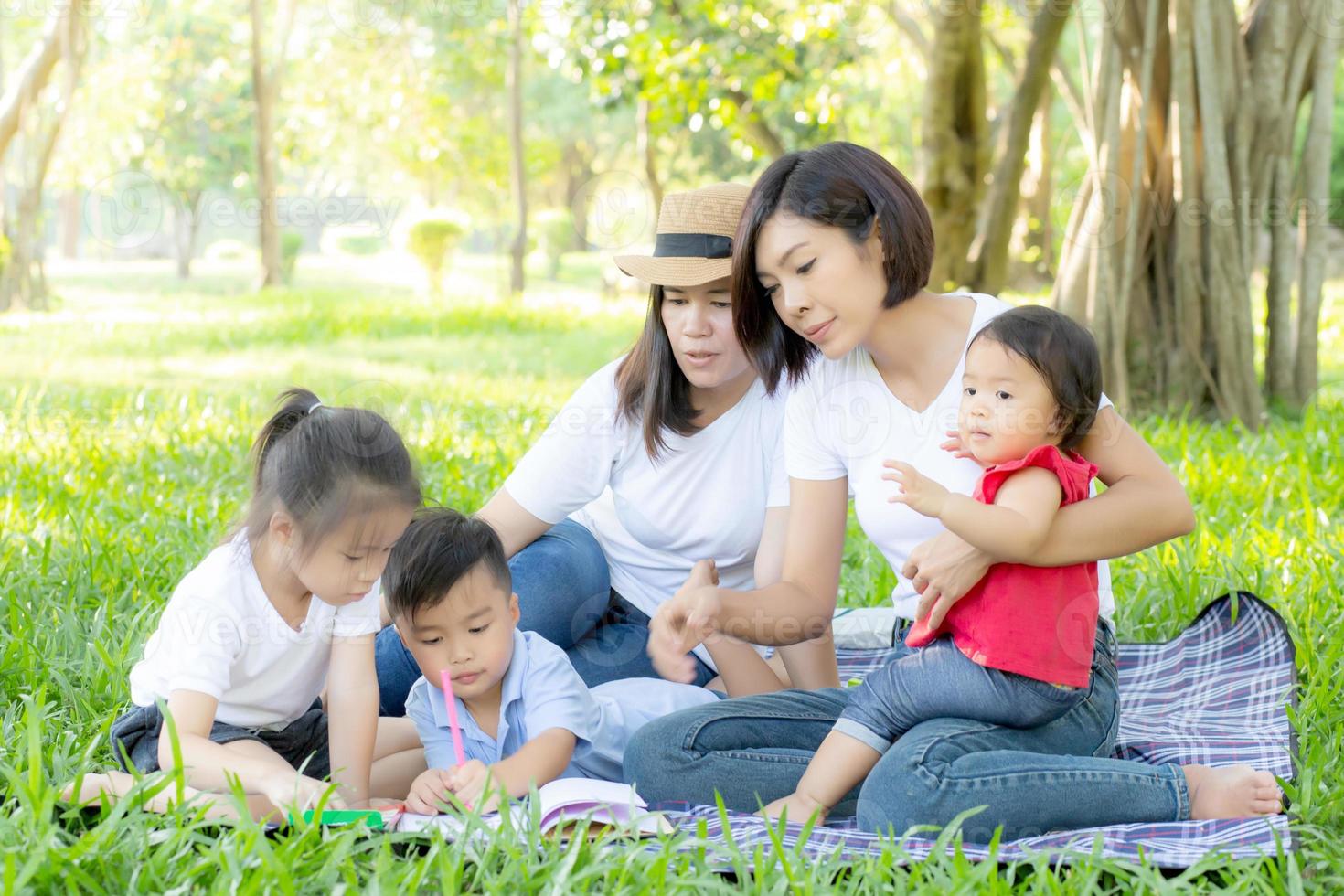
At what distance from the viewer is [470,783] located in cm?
203

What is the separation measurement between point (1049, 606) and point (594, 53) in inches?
306

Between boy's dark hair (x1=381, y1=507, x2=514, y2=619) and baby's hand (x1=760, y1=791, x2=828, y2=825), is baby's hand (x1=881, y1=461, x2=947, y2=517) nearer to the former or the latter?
baby's hand (x1=760, y1=791, x2=828, y2=825)

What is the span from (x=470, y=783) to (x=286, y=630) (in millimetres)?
395

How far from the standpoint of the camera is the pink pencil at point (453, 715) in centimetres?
209

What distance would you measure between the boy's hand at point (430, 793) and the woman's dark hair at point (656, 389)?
2.66ft

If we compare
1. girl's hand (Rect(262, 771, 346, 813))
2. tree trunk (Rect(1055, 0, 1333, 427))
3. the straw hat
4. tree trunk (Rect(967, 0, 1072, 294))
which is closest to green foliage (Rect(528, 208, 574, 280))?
tree trunk (Rect(967, 0, 1072, 294))

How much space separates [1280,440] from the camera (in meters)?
4.54

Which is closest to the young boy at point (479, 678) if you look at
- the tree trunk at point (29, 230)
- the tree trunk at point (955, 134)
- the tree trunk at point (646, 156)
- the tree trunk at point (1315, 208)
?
the tree trunk at point (1315, 208)

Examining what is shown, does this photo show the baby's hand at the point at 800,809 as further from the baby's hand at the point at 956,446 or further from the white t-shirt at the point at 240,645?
the white t-shirt at the point at 240,645

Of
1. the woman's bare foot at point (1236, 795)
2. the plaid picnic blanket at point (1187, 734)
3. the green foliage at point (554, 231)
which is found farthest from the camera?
the green foliage at point (554, 231)

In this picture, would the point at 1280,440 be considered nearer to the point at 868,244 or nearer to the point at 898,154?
the point at 868,244

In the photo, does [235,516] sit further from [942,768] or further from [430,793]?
[942,768]

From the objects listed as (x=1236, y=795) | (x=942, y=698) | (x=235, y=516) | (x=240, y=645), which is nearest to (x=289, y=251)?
(x=235, y=516)

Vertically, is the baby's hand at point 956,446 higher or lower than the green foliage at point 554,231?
lower
